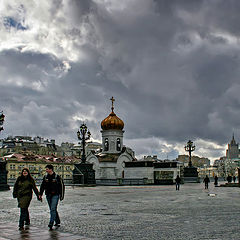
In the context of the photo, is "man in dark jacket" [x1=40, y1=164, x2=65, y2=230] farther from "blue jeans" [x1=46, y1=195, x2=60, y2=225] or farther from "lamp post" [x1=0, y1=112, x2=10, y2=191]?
"lamp post" [x1=0, y1=112, x2=10, y2=191]

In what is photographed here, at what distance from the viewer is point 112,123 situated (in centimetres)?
6325

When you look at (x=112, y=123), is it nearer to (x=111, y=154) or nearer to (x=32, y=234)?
(x=111, y=154)

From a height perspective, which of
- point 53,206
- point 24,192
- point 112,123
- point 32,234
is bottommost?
point 32,234

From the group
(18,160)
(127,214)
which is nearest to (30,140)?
(18,160)

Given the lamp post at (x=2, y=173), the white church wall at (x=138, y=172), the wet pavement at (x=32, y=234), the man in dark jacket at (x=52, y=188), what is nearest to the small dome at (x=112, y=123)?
the white church wall at (x=138, y=172)

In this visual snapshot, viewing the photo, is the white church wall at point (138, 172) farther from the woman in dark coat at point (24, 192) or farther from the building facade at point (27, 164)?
the woman in dark coat at point (24, 192)

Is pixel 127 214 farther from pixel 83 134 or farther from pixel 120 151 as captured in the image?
pixel 120 151

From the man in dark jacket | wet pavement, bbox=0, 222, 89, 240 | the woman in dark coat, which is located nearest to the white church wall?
A: the man in dark jacket

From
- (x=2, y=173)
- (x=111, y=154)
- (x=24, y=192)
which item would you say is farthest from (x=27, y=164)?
(x=24, y=192)

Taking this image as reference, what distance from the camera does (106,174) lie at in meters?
60.5

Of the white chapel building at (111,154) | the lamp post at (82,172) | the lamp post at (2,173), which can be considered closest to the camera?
the lamp post at (2,173)

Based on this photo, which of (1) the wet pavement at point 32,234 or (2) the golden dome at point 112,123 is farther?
(2) the golden dome at point 112,123

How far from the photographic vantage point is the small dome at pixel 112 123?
208 ft

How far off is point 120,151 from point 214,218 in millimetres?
51364
